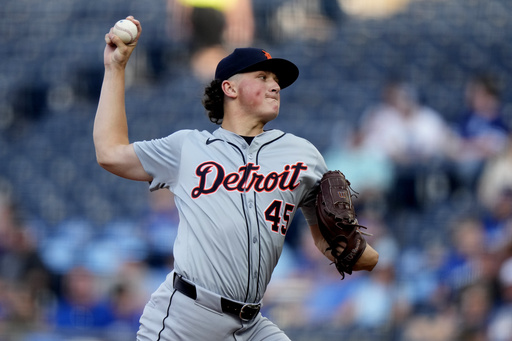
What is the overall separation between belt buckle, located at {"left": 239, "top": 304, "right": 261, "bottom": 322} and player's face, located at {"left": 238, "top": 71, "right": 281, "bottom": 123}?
718 millimetres

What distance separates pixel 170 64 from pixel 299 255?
3.23 meters

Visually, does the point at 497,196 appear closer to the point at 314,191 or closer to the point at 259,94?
the point at 314,191

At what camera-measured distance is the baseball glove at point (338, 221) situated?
282 cm

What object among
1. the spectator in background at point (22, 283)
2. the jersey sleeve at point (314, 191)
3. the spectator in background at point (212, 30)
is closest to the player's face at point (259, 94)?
the jersey sleeve at point (314, 191)

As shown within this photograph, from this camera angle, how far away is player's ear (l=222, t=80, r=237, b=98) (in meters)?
2.98

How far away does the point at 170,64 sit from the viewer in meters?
8.74

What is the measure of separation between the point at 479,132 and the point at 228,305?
4811 mm

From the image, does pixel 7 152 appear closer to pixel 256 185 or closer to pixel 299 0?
pixel 299 0

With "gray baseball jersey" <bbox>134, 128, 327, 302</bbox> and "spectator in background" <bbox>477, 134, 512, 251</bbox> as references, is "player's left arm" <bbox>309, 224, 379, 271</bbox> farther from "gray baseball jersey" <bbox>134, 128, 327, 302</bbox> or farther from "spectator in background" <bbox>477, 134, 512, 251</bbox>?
"spectator in background" <bbox>477, 134, 512, 251</bbox>

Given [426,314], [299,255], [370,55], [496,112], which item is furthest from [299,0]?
[426,314]

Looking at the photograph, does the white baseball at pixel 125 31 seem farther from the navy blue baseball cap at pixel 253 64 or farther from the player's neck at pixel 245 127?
the player's neck at pixel 245 127

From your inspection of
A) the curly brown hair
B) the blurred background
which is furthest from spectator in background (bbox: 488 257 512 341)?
the curly brown hair

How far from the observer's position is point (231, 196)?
2.77 meters

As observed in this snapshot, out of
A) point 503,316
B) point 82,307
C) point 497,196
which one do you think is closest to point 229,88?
point 503,316
